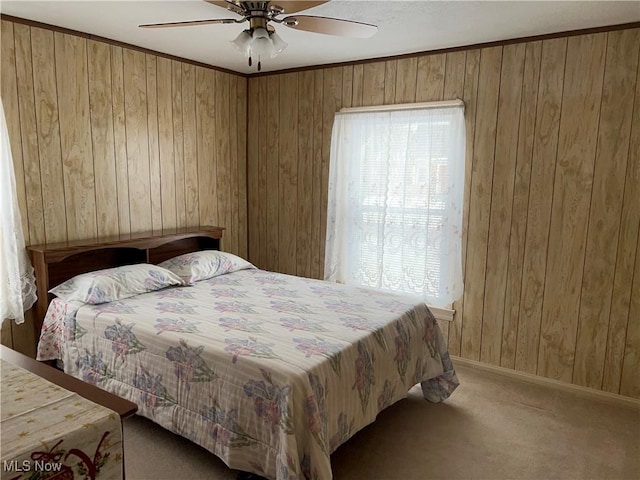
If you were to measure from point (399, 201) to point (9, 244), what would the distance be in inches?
106

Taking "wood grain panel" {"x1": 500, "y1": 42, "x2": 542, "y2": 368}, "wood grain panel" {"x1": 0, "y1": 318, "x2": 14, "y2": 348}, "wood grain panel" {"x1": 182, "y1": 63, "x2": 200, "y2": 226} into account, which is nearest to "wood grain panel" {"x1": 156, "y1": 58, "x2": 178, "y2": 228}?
"wood grain panel" {"x1": 182, "y1": 63, "x2": 200, "y2": 226}

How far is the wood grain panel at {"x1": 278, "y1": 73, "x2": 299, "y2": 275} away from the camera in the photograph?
13.9ft

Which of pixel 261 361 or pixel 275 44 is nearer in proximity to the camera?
pixel 261 361

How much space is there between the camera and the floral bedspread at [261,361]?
1934 millimetres

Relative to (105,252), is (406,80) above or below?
above

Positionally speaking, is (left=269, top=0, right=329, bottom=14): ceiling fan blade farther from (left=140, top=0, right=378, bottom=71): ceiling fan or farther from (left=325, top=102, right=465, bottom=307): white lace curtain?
(left=325, top=102, right=465, bottom=307): white lace curtain

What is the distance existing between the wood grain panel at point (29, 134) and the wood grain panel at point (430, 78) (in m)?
2.68

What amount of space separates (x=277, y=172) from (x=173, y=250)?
123 centimetres

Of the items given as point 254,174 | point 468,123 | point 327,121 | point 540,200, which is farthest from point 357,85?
point 540,200

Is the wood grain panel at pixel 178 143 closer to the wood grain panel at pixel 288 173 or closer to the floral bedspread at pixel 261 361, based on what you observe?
the wood grain panel at pixel 288 173

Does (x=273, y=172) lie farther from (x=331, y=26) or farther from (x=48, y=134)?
(x=331, y=26)

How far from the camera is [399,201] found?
368cm

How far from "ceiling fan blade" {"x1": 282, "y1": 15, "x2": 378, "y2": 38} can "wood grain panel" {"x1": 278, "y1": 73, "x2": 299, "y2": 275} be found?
1.86 m

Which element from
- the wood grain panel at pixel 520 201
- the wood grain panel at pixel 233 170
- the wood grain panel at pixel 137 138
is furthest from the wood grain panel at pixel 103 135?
the wood grain panel at pixel 520 201
